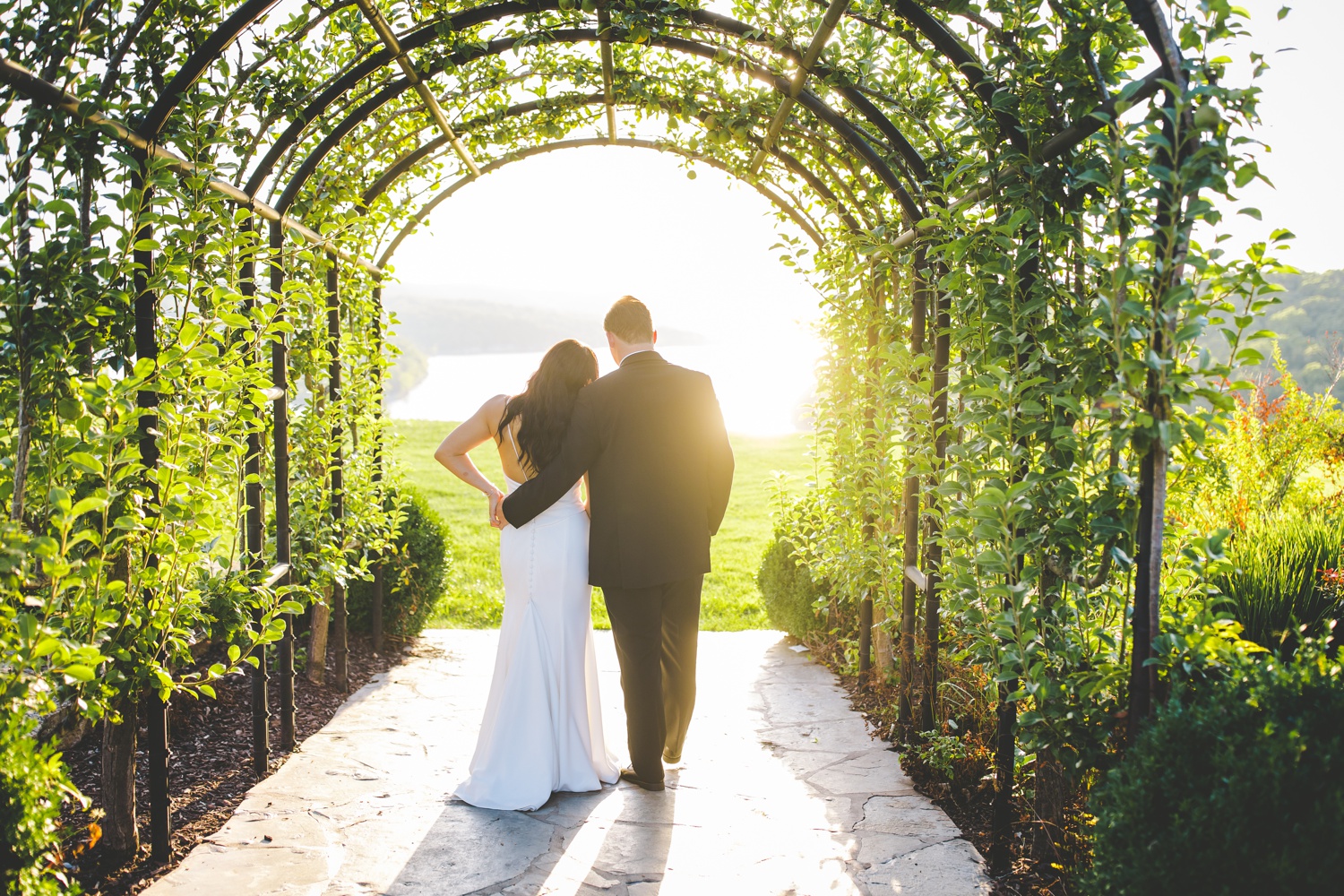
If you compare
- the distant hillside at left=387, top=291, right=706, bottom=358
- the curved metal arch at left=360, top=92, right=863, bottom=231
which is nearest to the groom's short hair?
the curved metal arch at left=360, top=92, right=863, bottom=231

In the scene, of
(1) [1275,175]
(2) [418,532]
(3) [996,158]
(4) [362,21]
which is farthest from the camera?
(2) [418,532]

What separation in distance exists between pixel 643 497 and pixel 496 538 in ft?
22.3

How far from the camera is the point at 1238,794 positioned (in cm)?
154

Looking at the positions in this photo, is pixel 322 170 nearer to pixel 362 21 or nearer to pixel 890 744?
pixel 362 21

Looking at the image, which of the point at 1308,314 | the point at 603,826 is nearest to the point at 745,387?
the point at 1308,314

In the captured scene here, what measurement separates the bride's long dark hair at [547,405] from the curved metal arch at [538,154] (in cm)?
220

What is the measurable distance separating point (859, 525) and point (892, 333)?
108 cm

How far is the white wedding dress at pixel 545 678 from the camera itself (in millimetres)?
3309

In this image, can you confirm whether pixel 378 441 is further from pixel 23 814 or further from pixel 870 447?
pixel 23 814

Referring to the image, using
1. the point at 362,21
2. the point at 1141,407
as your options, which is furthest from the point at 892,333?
the point at 362,21

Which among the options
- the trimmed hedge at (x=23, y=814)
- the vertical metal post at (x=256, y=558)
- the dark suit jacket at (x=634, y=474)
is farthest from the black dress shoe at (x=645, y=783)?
the trimmed hedge at (x=23, y=814)

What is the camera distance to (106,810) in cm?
269

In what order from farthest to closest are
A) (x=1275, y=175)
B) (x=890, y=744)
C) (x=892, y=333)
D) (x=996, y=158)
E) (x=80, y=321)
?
1. (x=892, y=333)
2. (x=890, y=744)
3. (x=996, y=158)
4. (x=80, y=321)
5. (x=1275, y=175)

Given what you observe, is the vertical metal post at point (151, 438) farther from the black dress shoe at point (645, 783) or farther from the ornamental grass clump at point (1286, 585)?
the ornamental grass clump at point (1286, 585)
